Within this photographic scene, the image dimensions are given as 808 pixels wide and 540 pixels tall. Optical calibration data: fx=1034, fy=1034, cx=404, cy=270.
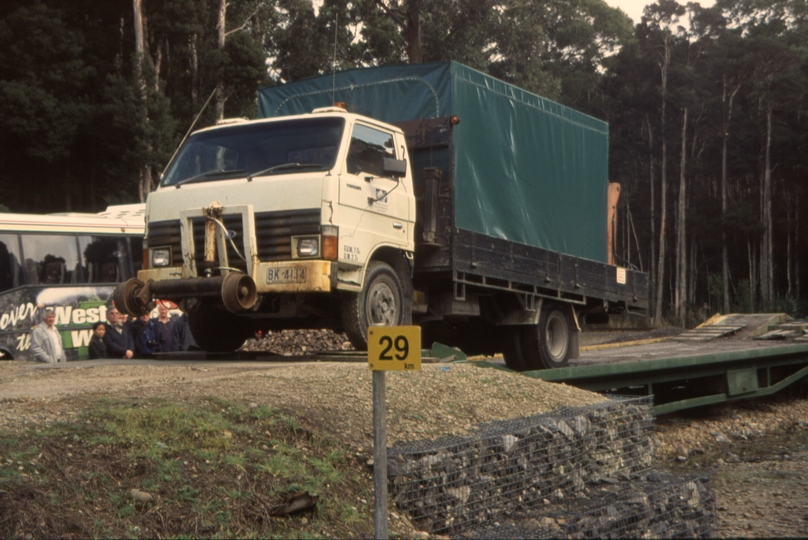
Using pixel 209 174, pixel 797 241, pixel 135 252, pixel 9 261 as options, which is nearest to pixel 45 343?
pixel 9 261

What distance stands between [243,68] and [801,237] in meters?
36.2

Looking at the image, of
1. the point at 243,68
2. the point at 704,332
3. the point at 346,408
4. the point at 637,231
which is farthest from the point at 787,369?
the point at 637,231

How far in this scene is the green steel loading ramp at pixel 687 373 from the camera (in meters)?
12.0

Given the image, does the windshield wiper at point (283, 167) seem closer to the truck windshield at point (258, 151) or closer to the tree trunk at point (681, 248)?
the truck windshield at point (258, 151)

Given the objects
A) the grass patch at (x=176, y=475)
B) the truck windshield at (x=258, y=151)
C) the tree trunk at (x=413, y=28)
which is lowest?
the grass patch at (x=176, y=475)

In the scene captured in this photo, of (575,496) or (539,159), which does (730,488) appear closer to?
(575,496)

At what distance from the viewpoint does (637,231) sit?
64.0m

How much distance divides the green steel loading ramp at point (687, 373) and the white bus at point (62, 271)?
8.48 metres

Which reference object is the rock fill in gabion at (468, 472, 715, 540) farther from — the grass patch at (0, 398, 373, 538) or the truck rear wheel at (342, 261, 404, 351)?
the truck rear wheel at (342, 261, 404, 351)

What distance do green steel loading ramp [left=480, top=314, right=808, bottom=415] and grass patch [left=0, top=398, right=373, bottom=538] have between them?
4.23 meters

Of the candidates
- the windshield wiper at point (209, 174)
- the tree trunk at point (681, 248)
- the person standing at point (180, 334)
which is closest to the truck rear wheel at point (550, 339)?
the windshield wiper at point (209, 174)

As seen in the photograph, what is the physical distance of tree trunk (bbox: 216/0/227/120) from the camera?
104 ft

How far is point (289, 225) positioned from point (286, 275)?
0.50m

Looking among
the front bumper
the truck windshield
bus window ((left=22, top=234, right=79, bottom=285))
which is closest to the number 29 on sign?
the front bumper
